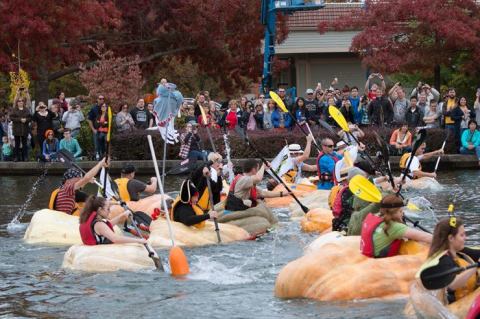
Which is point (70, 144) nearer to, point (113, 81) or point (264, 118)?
point (113, 81)

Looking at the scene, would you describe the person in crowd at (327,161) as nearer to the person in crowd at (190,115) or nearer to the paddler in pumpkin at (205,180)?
the paddler in pumpkin at (205,180)

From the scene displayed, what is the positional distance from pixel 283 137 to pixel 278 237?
10.7 m

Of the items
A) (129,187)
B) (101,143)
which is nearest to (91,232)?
(129,187)

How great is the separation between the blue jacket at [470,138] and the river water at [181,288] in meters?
8.58

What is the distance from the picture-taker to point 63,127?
27141 mm

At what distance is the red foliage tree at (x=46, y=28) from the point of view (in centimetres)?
2917

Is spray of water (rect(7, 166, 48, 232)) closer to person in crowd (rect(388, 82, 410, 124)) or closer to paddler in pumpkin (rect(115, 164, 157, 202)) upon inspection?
paddler in pumpkin (rect(115, 164, 157, 202))

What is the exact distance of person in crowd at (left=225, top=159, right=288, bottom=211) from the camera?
53.5 feet

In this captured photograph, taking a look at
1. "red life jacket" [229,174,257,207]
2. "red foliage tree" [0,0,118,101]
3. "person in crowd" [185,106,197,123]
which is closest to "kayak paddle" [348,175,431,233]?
"red life jacket" [229,174,257,207]

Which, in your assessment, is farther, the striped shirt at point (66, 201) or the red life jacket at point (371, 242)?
the striped shirt at point (66, 201)

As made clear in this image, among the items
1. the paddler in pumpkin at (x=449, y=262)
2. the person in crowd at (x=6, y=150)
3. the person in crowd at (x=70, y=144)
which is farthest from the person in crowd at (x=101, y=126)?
the paddler in pumpkin at (x=449, y=262)

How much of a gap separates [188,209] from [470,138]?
11.7m

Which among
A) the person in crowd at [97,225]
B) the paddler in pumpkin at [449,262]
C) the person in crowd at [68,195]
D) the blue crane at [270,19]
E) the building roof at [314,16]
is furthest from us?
the building roof at [314,16]

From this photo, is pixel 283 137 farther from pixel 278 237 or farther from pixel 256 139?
pixel 278 237
